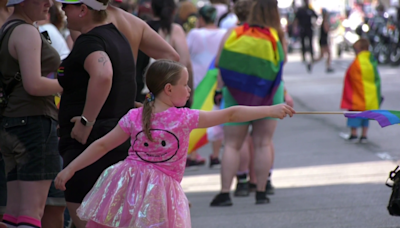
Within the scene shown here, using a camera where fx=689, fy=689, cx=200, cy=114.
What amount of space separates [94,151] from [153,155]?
11.9 inches

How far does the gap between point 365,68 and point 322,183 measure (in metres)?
3.23

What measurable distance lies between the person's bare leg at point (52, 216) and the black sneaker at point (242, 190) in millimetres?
2698

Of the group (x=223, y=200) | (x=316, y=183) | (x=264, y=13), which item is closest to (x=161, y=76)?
(x=264, y=13)

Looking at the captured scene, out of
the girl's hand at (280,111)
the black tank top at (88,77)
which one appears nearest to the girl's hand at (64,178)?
the black tank top at (88,77)

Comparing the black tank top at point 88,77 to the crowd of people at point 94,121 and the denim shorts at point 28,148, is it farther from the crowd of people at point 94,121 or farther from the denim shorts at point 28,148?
the denim shorts at point 28,148

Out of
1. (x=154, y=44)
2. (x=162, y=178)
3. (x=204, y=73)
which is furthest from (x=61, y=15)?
(x=162, y=178)

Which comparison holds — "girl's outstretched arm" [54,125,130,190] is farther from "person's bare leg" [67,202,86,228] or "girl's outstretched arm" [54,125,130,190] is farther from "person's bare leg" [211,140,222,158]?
"person's bare leg" [211,140,222,158]

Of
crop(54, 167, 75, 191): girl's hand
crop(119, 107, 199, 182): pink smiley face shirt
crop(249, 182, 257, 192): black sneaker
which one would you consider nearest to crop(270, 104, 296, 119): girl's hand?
crop(119, 107, 199, 182): pink smiley face shirt

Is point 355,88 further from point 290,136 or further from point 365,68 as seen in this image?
point 290,136

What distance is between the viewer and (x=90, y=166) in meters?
3.80

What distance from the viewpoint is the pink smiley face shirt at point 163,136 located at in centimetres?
347

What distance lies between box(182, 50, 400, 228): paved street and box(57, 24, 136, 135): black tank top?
214cm

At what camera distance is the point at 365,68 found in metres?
9.88

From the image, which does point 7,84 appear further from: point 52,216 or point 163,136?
point 163,136
